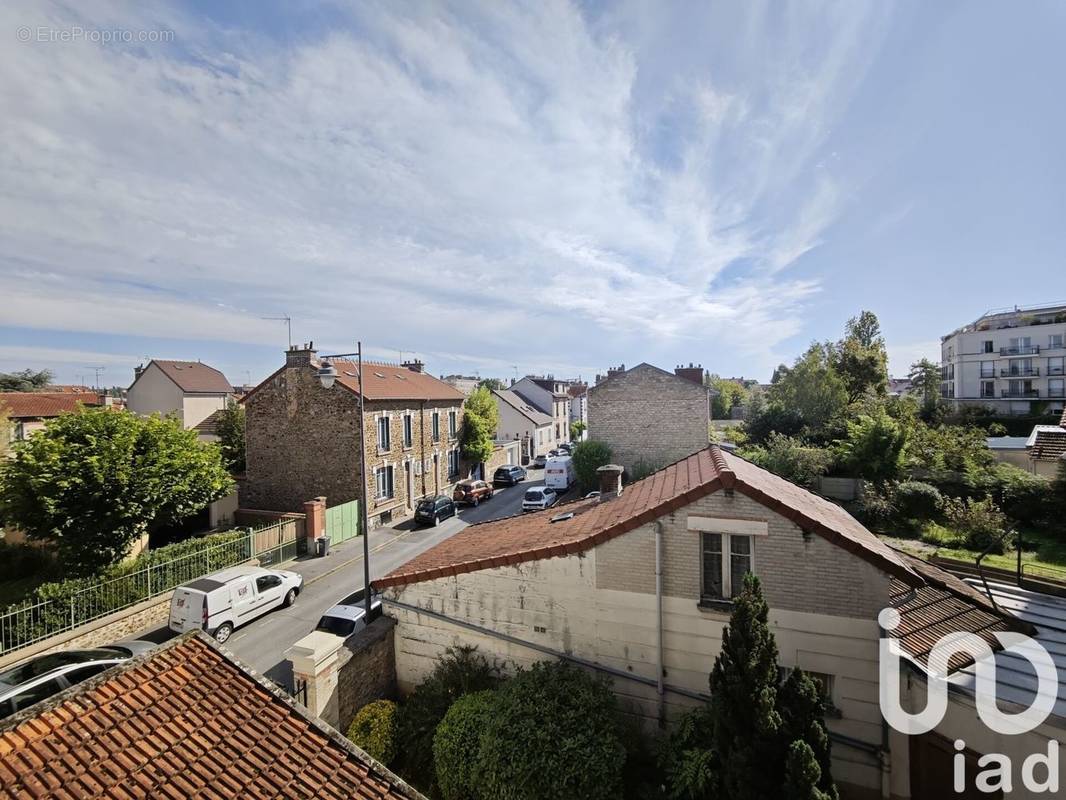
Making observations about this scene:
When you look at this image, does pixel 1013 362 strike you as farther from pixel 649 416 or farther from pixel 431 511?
pixel 431 511

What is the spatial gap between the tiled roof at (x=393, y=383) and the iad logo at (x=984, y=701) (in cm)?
2143

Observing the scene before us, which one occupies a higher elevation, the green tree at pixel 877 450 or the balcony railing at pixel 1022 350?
the balcony railing at pixel 1022 350

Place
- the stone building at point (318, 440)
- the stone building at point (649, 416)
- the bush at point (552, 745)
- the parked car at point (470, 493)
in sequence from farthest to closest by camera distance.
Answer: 1. the stone building at point (649, 416)
2. the parked car at point (470, 493)
3. the stone building at point (318, 440)
4. the bush at point (552, 745)

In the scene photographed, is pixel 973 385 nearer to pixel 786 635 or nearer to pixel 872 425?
pixel 872 425

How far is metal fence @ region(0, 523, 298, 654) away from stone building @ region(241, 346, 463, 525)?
225 inches

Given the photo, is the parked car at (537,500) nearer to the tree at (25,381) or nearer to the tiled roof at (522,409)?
the tiled roof at (522,409)

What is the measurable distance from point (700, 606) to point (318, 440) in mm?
20338

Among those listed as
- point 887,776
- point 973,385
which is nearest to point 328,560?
point 887,776

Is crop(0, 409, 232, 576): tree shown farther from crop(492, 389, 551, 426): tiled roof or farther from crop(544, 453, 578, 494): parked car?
crop(492, 389, 551, 426): tiled roof

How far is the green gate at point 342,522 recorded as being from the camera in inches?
827

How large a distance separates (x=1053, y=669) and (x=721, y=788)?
200 inches

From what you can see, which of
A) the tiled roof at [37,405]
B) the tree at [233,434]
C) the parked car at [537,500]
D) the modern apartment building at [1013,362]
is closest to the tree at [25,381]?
the tiled roof at [37,405]

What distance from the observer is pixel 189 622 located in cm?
1241

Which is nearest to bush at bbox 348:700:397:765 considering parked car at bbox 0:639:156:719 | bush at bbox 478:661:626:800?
bush at bbox 478:661:626:800
